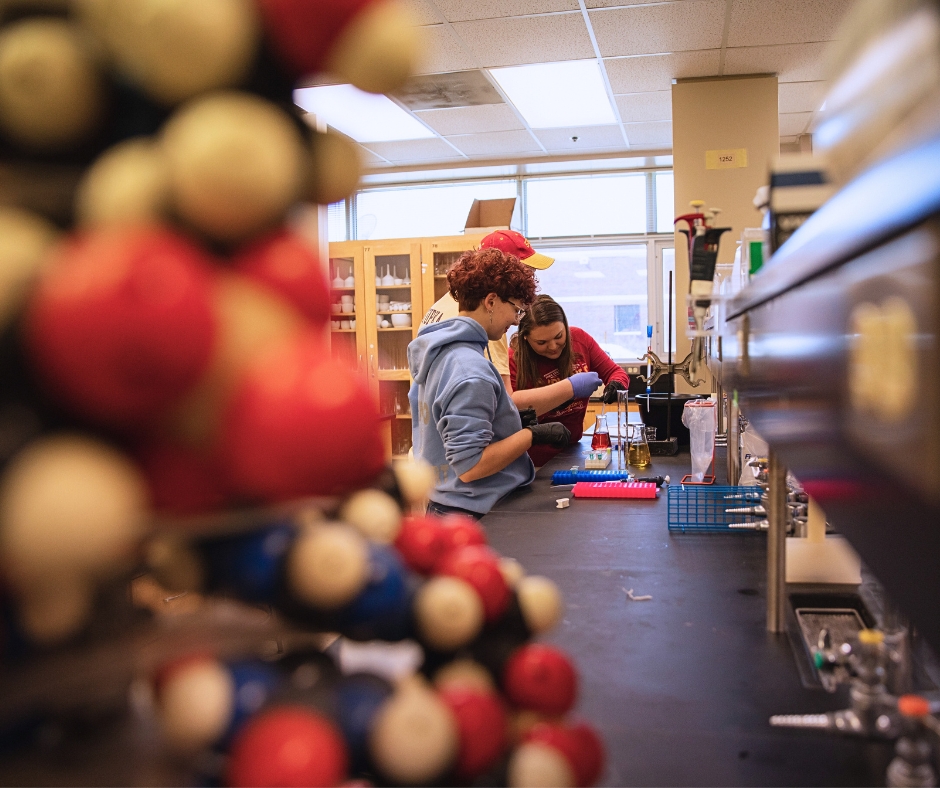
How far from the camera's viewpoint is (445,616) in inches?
16.6

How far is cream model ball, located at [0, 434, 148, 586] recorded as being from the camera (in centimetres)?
27

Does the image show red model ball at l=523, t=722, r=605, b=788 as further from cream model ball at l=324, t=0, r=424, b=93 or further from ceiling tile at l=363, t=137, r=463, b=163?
ceiling tile at l=363, t=137, r=463, b=163

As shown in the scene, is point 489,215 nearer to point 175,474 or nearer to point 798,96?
point 798,96

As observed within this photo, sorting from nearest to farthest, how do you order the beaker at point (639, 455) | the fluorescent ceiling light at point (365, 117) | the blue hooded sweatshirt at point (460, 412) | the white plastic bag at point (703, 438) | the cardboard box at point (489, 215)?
the blue hooded sweatshirt at point (460, 412) → the white plastic bag at point (703, 438) → the beaker at point (639, 455) → the fluorescent ceiling light at point (365, 117) → the cardboard box at point (489, 215)

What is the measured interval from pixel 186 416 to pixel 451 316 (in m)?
3.19

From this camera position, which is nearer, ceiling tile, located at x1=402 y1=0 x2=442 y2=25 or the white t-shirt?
the white t-shirt

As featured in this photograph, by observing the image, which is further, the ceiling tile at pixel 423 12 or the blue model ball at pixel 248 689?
the ceiling tile at pixel 423 12

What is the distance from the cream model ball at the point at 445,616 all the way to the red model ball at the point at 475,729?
0.09 ft

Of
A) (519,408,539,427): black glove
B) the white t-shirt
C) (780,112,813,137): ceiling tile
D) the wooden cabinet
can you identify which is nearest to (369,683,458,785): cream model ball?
(519,408,539,427): black glove

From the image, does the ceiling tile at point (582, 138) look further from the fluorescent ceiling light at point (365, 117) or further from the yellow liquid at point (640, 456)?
the yellow liquid at point (640, 456)

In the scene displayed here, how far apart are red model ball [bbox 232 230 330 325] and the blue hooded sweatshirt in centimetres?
189

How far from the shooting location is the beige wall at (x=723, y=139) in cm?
511

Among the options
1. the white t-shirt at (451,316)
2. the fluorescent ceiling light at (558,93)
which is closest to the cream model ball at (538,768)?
the white t-shirt at (451,316)

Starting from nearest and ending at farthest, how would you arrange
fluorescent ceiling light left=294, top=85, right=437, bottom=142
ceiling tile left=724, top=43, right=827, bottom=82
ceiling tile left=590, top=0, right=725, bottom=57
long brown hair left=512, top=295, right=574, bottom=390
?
long brown hair left=512, top=295, right=574, bottom=390
ceiling tile left=590, top=0, right=725, bottom=57
ceiling tile left=724, top=43, right=827, bottom=82
fluorescent ceiling light left=294, top=85, right=437, bottom=142
